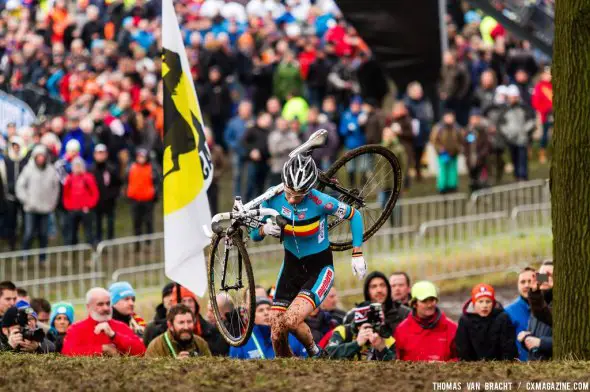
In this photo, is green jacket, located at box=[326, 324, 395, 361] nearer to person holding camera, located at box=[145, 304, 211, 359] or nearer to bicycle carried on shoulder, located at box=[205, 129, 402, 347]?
bicycle carried on shoulder, located at box=[205, 129, 402, 347]

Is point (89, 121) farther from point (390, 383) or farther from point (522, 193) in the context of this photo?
point (390, 383)

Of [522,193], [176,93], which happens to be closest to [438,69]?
[522,193]

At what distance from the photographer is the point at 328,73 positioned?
99.5 ft

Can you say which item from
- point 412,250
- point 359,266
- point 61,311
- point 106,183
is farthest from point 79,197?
point 359,266

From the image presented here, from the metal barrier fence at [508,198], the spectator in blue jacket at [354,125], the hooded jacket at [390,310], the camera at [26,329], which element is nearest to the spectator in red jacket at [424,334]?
the hooded jacket at [390,310]

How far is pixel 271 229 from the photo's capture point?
1446 centimetres

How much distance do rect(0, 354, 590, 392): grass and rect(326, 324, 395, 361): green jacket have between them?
815mm

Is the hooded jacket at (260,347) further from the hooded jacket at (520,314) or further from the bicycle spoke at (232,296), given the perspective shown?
the hooded jacket at (520,314)

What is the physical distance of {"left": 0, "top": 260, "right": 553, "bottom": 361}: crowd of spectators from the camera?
15.5 m

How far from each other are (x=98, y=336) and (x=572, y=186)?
15.5 feet

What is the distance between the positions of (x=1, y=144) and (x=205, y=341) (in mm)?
11906

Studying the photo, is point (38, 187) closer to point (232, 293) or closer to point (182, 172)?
point (182, 172)

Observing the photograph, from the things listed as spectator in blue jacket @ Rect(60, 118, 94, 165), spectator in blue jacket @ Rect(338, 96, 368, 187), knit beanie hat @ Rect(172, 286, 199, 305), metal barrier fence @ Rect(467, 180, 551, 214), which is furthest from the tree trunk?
spectator in blue jacket @ Rect(338, 96, 368, 187)

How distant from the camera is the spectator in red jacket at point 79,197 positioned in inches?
1014
